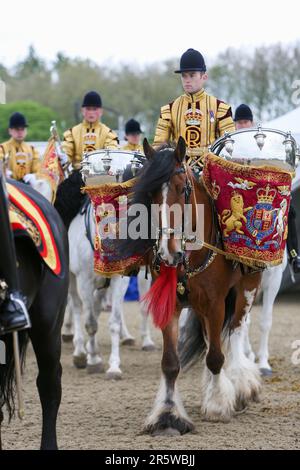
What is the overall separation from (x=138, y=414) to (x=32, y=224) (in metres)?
2.71

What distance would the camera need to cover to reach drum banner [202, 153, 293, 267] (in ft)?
21.5

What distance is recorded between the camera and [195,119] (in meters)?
7.26

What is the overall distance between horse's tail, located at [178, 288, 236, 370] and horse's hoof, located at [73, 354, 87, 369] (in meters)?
2.26

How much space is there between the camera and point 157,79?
152 ft

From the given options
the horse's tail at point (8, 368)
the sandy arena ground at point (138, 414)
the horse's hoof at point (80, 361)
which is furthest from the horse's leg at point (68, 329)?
the horse's tail at point (8, 368)

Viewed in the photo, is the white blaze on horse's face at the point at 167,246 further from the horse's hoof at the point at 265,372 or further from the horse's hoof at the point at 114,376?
the horse's hoof at the point at 265,372

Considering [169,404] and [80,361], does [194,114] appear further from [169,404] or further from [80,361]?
[80,361]

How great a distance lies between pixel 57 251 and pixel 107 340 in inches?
276

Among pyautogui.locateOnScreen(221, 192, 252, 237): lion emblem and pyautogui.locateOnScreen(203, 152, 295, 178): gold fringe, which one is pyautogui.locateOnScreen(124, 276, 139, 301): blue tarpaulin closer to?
pyautogui.locateOnScreen(221, 192, 252, 237): lion emblem

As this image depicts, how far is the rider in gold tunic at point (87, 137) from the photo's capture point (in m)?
9.77

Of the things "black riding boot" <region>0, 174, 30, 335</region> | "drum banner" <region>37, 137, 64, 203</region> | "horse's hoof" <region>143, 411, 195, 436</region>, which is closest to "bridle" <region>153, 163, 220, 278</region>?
"horse's hoof" <region>143, 411, 195, 436</region>

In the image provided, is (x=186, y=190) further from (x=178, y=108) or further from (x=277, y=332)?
(x=277, y=332)

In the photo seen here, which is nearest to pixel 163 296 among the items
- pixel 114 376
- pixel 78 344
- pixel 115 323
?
pixel 114 376
